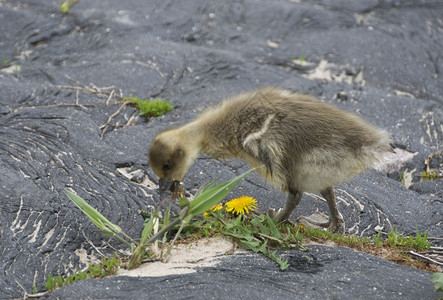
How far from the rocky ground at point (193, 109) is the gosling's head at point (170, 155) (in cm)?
35

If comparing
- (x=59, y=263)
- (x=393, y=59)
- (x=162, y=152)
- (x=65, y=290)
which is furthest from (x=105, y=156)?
(x=393, y=59)

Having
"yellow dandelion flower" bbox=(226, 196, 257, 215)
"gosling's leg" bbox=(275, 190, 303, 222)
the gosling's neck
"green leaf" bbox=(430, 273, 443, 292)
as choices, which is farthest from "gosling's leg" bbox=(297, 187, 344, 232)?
"green leaf" bbox=(430, 273, 443, 292)

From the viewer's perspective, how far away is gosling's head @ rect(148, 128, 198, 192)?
4586 mm

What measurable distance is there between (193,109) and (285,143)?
101 inches

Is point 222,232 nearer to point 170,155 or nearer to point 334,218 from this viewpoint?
point 170,155

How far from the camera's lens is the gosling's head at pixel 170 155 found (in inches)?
181

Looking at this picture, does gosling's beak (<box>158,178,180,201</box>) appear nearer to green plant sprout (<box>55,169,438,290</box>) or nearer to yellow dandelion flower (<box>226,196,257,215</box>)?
green plant sprout (<box>55,169,438,290</box>)

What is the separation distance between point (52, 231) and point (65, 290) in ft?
3.08

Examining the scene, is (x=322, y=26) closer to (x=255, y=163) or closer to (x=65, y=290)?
(x=255, y=163)

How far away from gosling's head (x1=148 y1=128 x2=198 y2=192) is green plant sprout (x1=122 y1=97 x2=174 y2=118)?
1726 millimetres

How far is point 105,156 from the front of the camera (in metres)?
5.48

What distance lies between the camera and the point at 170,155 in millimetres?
4605

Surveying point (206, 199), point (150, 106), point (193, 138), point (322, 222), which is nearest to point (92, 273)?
point (206, 199)

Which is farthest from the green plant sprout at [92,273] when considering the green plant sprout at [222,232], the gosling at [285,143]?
the gosling at [285,143]
